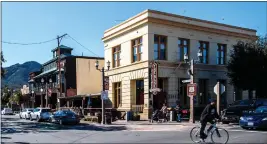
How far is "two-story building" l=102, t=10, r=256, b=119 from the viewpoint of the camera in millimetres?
30703

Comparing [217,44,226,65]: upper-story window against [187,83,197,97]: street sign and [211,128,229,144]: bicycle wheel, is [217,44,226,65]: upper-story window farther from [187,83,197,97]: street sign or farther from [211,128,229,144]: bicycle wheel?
[211,128,229,144]: bicycle wheel

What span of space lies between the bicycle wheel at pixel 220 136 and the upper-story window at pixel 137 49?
61.5 ft

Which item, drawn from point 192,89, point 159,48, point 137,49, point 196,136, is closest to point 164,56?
point 159,48

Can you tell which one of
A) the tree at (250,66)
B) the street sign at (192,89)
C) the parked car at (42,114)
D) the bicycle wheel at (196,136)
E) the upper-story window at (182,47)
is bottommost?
the parked car at (42,114)

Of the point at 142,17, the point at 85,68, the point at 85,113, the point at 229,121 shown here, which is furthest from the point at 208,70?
the point at 85,68

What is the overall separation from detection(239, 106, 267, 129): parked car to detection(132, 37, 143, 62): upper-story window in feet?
45.9

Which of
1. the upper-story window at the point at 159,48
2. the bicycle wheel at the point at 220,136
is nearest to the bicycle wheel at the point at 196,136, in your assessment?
the bicycle wheel at the point at 220,136

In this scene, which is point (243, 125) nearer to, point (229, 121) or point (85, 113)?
point (229, 121)

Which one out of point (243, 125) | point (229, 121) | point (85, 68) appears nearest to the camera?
point (243, 125)

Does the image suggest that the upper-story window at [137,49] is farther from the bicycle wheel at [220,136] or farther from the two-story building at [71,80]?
the bicycle wheel at [220,136]

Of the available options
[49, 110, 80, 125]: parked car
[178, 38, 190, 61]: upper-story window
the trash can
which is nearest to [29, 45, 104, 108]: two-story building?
[49, 110, 80, 125]: parked car

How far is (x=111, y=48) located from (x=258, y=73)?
49.4ft

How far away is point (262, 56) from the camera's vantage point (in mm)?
31547

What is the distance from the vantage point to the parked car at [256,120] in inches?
744
